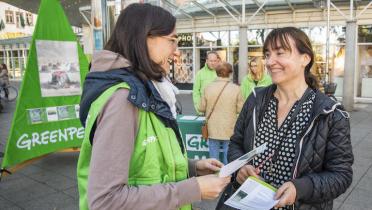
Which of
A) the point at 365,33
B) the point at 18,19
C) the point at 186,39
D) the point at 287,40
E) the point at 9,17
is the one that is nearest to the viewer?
the point at 287,40

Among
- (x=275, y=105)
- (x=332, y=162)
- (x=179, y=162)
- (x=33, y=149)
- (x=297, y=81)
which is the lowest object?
(x=33, y=149)

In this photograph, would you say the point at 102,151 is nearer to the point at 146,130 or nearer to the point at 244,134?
the point at 146,130

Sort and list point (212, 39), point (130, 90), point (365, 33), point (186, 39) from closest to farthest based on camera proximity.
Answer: point (130, 90)
point (365, 33)
point (212, 39)
point (186, 39)

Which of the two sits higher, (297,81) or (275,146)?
(297,81)

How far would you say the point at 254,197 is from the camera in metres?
1.67

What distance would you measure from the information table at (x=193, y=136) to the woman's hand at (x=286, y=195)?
354 centimetres

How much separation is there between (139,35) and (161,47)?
0.11 m

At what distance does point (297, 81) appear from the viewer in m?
2.13

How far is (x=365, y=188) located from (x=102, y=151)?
4441mm

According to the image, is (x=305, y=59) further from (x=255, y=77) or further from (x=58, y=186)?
(x=58, y=186)

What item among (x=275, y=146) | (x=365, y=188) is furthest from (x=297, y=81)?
(x=365, y=188)

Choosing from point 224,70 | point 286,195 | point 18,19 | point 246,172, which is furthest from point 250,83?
point 18,19

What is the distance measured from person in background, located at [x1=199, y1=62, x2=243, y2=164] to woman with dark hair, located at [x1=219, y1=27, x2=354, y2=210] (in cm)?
257

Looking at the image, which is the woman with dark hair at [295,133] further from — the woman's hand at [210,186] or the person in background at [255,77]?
the person in background at [255,77]
